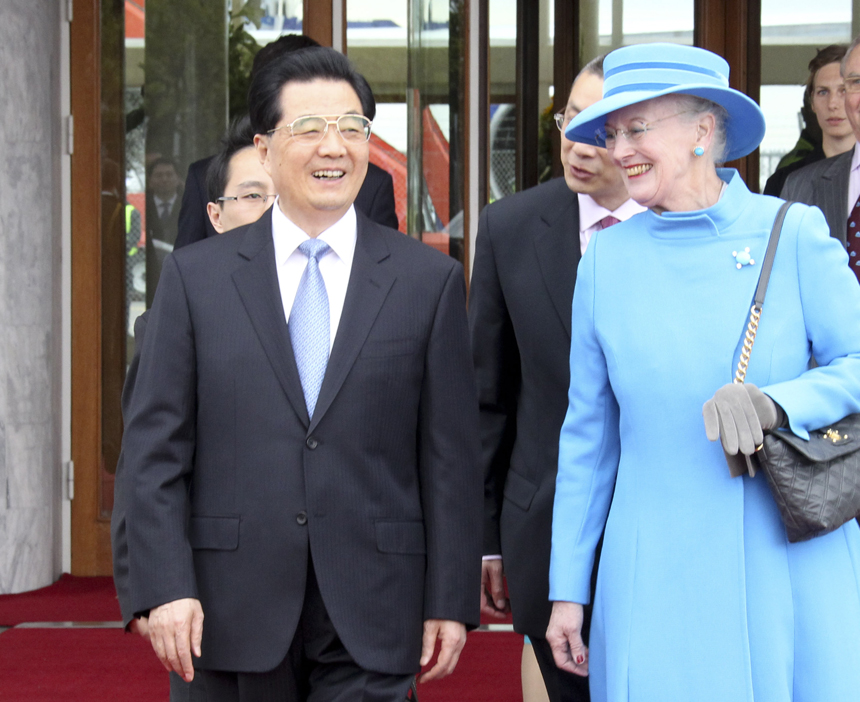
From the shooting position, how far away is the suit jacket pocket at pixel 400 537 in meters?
2.18

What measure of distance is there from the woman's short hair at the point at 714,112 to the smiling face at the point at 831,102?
2.21 meters

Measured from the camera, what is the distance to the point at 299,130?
2301 mm

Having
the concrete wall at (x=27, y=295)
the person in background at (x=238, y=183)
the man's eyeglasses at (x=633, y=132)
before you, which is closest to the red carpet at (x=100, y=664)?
the concrete wall at (x=27, y=295)

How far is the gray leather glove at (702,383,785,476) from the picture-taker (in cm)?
186

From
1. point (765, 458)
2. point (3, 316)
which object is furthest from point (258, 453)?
point (3, 316)

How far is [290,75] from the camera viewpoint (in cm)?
234

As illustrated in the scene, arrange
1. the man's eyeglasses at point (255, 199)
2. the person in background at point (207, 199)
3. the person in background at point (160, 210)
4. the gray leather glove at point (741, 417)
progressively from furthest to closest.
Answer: the person in background at point (160, 210) < the person in background at point (207, 199) < the man's eyeglasses at point (255, 199) < the gray leather glove at point (741, 417)

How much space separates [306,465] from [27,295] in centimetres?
376

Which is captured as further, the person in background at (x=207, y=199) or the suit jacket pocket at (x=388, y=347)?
the person in background at (x=207, y=199)

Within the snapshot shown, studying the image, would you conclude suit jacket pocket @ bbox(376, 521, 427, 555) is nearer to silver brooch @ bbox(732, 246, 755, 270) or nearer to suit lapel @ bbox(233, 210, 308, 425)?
suit lapel @ bbox(233, 210, 308, 425)

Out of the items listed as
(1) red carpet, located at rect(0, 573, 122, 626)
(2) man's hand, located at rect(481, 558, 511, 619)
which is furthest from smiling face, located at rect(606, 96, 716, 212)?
(1) red carpet, located at rect(0, 573, 122, 626)

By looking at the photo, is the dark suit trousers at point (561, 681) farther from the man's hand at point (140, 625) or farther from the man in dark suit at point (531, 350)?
the man's hand at point (140, 625)

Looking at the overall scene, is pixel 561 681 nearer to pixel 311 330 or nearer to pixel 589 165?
pixel 311 330

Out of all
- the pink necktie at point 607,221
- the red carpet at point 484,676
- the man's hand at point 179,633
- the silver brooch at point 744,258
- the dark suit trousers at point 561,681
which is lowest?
the red carpet at point 484,676
